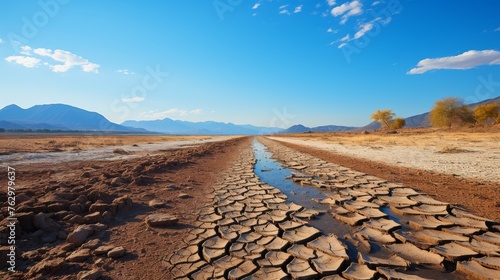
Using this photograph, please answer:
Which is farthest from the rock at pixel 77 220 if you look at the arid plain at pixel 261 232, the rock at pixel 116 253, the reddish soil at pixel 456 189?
the reddish soil at pixel 456 189

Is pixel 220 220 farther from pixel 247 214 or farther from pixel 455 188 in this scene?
pixel 455 188

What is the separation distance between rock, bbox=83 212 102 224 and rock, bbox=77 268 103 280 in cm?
137

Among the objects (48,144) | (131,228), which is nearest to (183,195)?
(131,228)

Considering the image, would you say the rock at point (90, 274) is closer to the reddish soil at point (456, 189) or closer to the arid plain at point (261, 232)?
the arid plain at point (261, 232)

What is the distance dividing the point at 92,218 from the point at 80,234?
612 mm

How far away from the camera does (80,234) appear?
2.91m

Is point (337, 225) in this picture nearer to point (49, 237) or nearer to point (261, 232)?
point (261, 232)

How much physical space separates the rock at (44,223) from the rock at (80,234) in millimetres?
380

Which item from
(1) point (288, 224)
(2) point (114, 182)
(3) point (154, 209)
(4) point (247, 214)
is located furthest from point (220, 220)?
(2) point (114, 182)

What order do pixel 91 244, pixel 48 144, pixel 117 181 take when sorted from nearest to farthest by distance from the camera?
1. pixel 91 244
2. pixel 117 181
3. pixel 48 144

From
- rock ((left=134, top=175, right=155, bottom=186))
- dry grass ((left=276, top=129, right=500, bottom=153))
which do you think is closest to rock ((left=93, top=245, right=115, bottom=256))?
rock ((left=134, top=175, right=155, bottom=186))

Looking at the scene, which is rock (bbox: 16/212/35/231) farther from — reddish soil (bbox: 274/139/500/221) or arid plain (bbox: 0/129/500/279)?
reddish soil (bbox: 274/139/500/221)

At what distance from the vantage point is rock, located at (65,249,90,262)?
8.01 feet

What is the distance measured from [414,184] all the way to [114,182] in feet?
24.0
